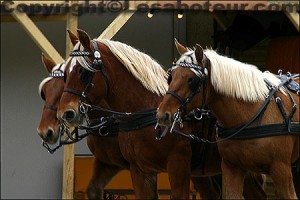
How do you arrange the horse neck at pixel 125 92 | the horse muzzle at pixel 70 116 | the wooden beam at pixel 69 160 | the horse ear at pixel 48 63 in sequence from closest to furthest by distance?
the horse muzzle at pixel 70 116
the horse neck at pixel 125 92
the horse ear at pixel 48 63
the wooden beam at pixel 69 160

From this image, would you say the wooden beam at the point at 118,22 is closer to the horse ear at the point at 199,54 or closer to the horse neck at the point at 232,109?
the horse ear at the point at 199,54

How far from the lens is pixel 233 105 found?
6.43 m

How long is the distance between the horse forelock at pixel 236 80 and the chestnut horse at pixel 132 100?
0.84 metres

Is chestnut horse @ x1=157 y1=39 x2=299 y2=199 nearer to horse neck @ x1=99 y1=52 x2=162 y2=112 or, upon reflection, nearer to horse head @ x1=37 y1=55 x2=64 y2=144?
horse neck @ x1=99 y1=52 x2=162 y2=112

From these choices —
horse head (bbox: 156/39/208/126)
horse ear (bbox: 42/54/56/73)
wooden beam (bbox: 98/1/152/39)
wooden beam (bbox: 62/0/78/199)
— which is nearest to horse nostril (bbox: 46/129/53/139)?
horse ear (bbox: 42/54/56/73)

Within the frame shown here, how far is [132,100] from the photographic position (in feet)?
23.7

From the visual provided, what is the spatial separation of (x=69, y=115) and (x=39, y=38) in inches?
81.4

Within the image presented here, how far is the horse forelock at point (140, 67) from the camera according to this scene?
23.7ft

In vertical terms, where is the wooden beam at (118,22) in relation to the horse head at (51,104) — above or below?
above

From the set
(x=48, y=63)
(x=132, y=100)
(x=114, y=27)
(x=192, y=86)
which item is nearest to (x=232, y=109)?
(x=192, y=86)

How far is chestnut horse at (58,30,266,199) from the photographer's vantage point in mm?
6992

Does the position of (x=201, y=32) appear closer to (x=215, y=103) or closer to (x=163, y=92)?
(x=163, y=92)

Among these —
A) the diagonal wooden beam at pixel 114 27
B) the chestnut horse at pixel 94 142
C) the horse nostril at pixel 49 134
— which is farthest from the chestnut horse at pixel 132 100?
the diagonal wooden beam at pixel 114 27

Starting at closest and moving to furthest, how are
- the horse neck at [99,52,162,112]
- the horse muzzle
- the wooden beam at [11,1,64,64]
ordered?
1. the horse muzzle
2. the horse neck at [99,52,162,112]
3. the wooden beam at [11,1,64,64]
